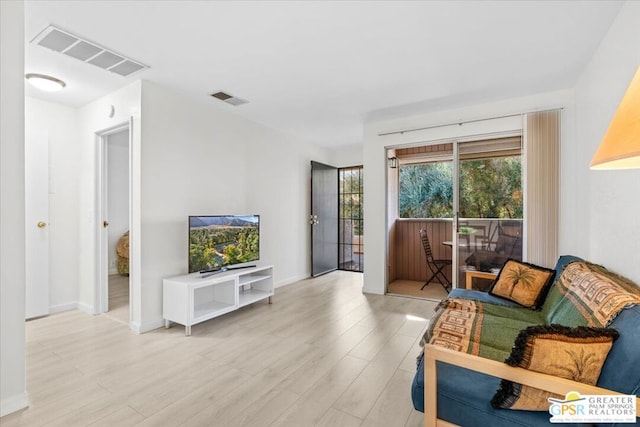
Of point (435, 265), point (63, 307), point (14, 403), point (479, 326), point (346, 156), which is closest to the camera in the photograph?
point (14, 403)

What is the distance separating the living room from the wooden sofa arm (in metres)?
1.18

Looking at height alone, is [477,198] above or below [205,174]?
below

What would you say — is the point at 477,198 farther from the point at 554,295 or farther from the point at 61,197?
the point at 61,197

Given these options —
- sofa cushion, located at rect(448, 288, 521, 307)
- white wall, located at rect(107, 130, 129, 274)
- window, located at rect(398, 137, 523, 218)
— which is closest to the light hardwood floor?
sofa cushion, located at rect(448, 288, 521, 307)

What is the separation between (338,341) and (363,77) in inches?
100

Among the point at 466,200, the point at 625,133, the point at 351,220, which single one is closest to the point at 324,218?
the point at 351,220

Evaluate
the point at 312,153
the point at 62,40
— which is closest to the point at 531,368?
the point at 62,40

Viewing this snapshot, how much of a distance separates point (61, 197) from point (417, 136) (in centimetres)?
457

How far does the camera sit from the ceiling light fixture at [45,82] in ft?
9.21

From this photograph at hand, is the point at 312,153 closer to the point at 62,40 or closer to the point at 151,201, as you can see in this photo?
the point at 151,201

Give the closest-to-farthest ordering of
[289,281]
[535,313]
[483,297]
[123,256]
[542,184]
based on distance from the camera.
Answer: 1. [535,313]
2. [483,297]
3. [542,184]
4. [289,281]
5. [123,256]

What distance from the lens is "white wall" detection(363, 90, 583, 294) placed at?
317cm

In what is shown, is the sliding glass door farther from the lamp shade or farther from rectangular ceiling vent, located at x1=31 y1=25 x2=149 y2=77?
rectangular ceiling vent, located at x1=31 y1=25 x2=149 y2=77
